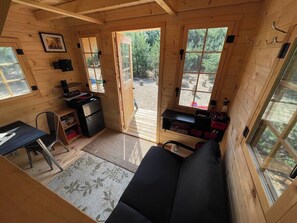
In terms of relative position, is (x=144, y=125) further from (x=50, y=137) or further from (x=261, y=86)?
(x=261, y=86)

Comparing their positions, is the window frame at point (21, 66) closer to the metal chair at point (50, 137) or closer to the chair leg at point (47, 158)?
the metal chair at point (50, 137)

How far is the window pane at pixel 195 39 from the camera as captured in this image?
1657mm

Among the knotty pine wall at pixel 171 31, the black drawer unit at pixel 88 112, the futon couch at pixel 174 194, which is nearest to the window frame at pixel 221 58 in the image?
the knotty pine wall at pixel 171 31

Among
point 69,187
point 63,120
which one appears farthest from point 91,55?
point 69,187

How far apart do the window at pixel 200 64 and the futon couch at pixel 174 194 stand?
0.83 metres

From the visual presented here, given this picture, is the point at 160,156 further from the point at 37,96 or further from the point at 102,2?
the point at 37,96

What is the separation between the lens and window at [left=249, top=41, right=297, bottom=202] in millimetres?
613

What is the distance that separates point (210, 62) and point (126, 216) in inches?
78.3

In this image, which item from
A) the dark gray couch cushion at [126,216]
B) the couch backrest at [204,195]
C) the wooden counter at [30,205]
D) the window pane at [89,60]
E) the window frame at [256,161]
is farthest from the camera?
the window pane at [89,60]

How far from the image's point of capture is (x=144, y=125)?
10.8 ft

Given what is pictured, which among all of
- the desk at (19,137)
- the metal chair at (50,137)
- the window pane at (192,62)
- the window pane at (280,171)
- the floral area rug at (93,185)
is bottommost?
the floral area rug at (93,185)

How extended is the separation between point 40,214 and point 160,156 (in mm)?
1464

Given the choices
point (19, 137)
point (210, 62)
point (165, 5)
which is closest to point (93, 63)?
point (19, 137)

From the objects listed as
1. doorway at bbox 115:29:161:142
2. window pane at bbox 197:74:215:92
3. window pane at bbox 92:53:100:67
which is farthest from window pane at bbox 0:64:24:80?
window pane at bbox 197:74:215:92
